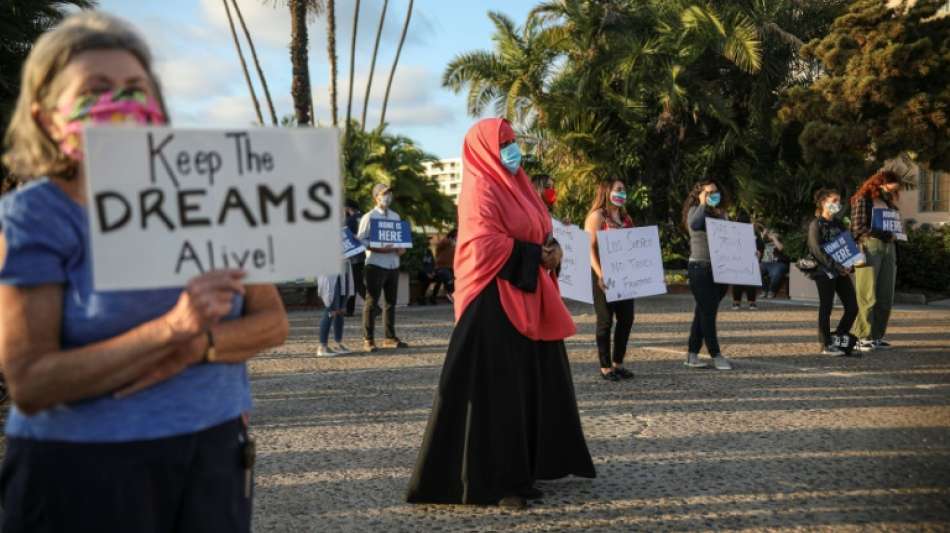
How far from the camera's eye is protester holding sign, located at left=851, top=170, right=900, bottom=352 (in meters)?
9.55

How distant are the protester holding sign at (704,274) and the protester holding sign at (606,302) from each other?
852 millimetres

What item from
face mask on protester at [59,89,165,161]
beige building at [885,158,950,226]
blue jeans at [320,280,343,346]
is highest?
beige building at [885,158,950,226]

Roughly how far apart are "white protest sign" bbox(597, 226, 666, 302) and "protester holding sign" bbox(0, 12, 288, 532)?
6094 mm

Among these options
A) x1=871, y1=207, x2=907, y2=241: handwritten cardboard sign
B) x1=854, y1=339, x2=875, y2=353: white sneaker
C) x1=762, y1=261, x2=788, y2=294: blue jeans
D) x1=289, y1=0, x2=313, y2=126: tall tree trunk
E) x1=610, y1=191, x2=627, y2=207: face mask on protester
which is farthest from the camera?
x1=289, y1=0, x2=313, y2=126: tall tree trunk

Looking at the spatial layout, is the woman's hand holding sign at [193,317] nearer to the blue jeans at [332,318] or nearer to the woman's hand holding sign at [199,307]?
the woman's hand holding sign at [199,307]

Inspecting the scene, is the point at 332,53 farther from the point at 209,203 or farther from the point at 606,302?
the point at 209,203

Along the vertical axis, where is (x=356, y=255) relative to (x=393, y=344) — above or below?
above

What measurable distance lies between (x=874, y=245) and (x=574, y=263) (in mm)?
4140


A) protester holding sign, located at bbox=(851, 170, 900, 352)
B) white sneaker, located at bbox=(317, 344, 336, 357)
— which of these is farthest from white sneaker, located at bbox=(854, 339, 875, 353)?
white sneaker, located at bbox=(317, 344, 336, 357)

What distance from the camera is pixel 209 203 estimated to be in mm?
1679

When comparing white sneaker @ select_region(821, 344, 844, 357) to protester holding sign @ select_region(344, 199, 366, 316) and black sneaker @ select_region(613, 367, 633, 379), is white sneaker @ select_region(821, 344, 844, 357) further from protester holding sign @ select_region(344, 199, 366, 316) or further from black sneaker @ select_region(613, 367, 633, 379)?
protester holding sign @ select_region(344, 199, 366, 316)

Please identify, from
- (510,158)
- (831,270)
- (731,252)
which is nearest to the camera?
(510,158)

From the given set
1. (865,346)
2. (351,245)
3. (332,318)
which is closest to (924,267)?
(865,346)

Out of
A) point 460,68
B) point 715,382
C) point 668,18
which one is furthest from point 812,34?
point 715,382
